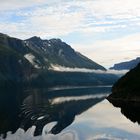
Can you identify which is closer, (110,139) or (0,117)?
(110,139)

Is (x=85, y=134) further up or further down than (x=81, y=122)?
further up

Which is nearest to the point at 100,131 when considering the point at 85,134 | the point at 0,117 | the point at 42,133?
the point at 85,134

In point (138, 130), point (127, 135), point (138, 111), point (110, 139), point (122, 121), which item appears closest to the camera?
point (110, 139)

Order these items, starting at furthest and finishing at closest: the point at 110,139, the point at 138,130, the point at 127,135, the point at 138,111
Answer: the point at 138,111, the point at 138,130, the point at 127,135, the point at 110,139

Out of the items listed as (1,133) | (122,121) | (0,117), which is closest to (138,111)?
(122,121)

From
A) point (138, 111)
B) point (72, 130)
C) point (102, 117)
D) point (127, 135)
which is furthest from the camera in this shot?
point (102, 117)

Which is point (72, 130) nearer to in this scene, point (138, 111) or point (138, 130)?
point (138, 130)

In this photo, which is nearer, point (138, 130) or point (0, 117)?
point (138, 130)

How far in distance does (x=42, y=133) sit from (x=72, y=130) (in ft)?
Result: 47.7

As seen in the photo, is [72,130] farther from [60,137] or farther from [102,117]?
Answer: [102,117]

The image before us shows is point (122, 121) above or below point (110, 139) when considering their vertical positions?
below

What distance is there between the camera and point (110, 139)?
101000 millimetres

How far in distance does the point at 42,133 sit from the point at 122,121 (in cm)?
3940

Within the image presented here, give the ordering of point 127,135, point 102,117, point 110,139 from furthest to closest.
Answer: point 102,117
point 127,135
point 110,139
